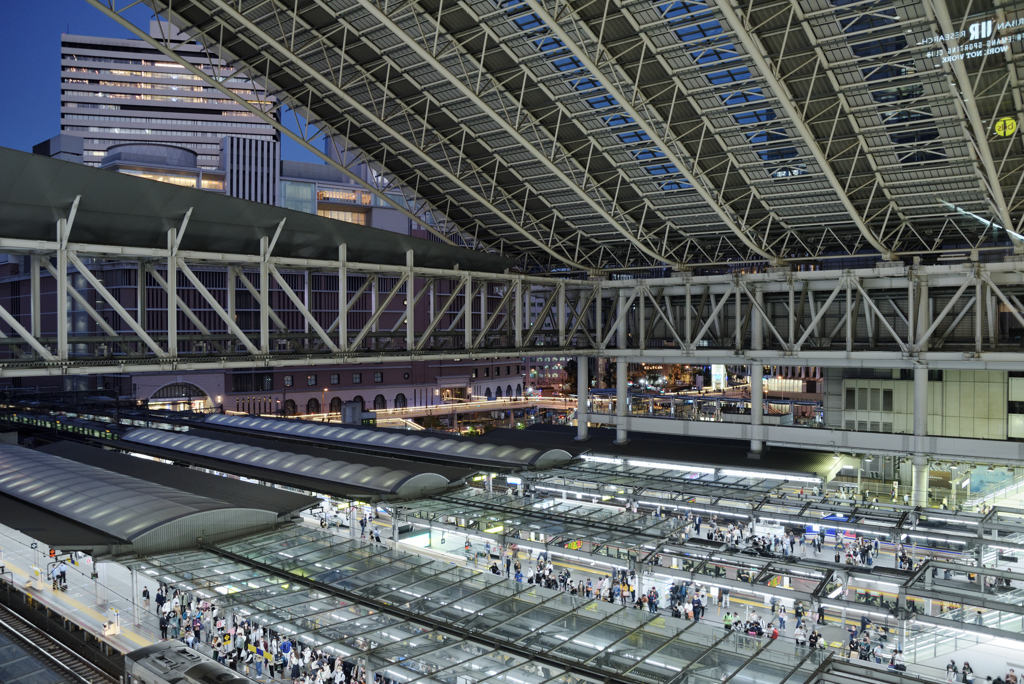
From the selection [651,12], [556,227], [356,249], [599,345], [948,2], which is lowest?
[599,345]

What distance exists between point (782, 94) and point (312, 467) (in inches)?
1059

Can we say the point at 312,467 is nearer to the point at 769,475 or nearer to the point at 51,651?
the point at 51,651

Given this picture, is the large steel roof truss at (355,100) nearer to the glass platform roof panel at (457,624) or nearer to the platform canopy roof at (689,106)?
the platform canopy roof at (689,106)

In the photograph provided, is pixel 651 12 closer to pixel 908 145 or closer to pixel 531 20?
pixel 531 20

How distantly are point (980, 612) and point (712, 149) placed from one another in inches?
920

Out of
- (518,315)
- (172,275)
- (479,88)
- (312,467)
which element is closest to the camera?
(172,275)

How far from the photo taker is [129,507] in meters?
26.1

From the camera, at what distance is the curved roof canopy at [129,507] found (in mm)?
24547

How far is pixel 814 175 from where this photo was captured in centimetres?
3622

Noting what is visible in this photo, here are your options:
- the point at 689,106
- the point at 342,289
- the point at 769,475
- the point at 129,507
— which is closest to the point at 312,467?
the point at 342,289

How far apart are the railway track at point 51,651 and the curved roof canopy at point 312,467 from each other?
12.9 m

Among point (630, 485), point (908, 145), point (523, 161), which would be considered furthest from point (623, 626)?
point (523, 161)

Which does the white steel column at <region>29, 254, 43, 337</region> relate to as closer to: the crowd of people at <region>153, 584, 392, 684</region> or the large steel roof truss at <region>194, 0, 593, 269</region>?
the crowd of people at <region>153, 584, 392, 684</region>

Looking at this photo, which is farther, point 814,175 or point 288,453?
point 288,453
